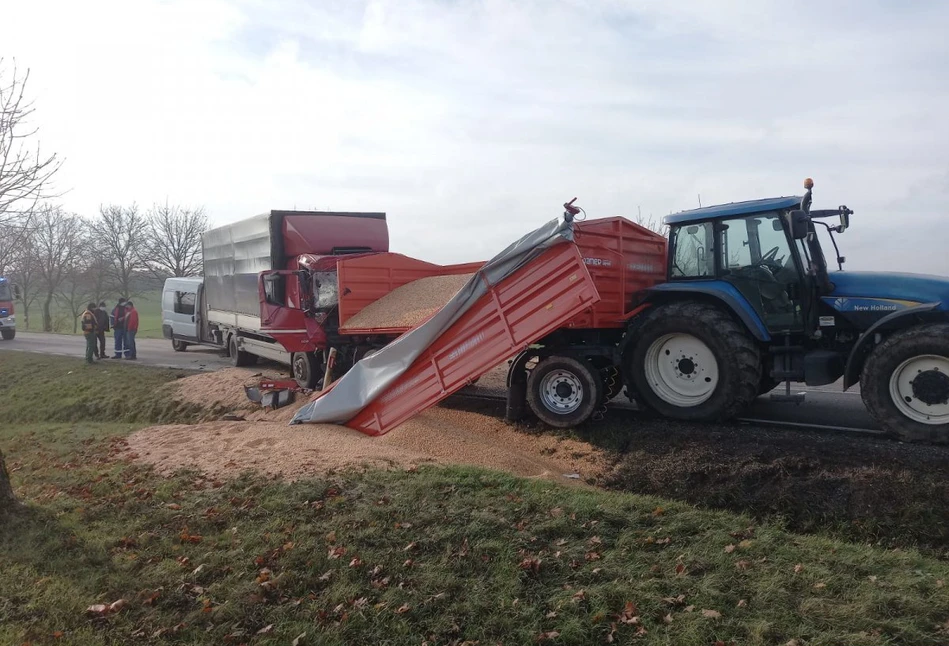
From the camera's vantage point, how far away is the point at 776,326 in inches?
340

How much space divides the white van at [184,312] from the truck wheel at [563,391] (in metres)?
15.1

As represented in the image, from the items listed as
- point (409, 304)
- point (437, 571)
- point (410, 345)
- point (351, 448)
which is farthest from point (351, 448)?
point (409, 304)

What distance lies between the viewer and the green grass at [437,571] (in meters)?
4.30

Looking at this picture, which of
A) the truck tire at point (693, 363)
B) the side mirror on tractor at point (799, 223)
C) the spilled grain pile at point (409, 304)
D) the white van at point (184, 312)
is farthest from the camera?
the white van at point (184, 312)

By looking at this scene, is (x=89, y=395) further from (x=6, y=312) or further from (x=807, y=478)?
(x=6, y=312)

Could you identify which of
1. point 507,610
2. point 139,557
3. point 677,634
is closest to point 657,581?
point 677,634

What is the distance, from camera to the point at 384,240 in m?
16.2

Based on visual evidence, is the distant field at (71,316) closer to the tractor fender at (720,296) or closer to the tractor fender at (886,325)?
the tractor fender at (720,296)

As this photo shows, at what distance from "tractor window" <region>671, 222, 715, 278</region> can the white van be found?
16268mm

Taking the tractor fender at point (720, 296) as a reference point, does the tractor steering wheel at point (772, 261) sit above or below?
above

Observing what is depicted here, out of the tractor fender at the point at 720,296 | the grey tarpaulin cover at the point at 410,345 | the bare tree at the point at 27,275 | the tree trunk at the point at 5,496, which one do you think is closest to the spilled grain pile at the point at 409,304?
the grey tarpaulin cover at the point at 410,345

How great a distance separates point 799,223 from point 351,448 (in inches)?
221

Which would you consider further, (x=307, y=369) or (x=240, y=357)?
(x=240, y=357)

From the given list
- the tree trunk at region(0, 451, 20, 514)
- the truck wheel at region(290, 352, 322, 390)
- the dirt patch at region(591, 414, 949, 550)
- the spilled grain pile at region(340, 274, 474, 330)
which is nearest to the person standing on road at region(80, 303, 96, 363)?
the truck wheel at region(290, 352, 322, 390)
